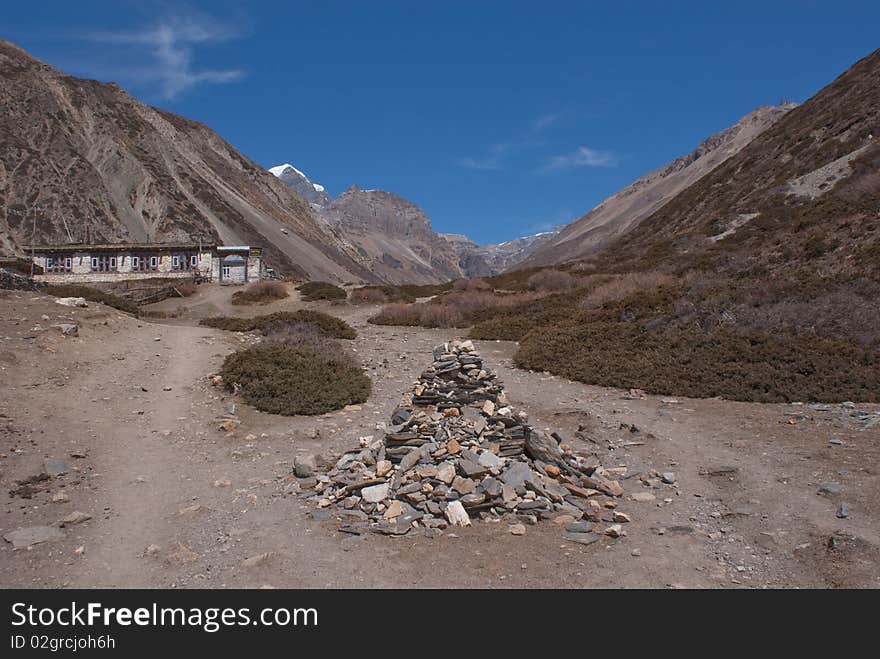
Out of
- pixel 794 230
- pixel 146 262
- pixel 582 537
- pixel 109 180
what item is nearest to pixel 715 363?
pixel 582 537

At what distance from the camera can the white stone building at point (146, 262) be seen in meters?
51.0

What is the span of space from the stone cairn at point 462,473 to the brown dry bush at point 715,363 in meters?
6.06

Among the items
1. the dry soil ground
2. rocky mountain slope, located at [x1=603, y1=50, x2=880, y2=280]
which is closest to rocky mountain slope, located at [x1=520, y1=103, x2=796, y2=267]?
rocky mountain slope, located at [x1=603, y1=50, x2=880, y2=280]

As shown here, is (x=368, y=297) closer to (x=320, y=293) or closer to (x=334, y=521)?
(x=320, y=293)

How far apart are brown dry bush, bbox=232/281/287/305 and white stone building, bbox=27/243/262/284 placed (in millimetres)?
9653

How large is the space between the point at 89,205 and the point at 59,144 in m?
15.3

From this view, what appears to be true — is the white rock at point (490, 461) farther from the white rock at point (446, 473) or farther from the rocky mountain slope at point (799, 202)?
the rocky mountain slope at point (799, 202)

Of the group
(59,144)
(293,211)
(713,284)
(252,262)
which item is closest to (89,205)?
(59,144)

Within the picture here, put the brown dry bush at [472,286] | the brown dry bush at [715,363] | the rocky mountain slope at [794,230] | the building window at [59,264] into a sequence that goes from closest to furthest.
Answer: the brown dry bush at [715,363], the rocky mountain slope at [794,230], the brown dry bush at [472,286], the building window at [59,264]

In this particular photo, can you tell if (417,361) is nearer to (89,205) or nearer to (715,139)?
(89,205)

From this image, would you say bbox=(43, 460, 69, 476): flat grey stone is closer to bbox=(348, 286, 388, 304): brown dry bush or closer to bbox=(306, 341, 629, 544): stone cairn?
bbox=(306, 341, 629, 544): stone cairn

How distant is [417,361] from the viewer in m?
20.4

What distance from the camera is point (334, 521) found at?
329 inches

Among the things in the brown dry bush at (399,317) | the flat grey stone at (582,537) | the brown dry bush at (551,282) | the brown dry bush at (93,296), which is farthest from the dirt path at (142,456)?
the brown dry bush at (551,282)
